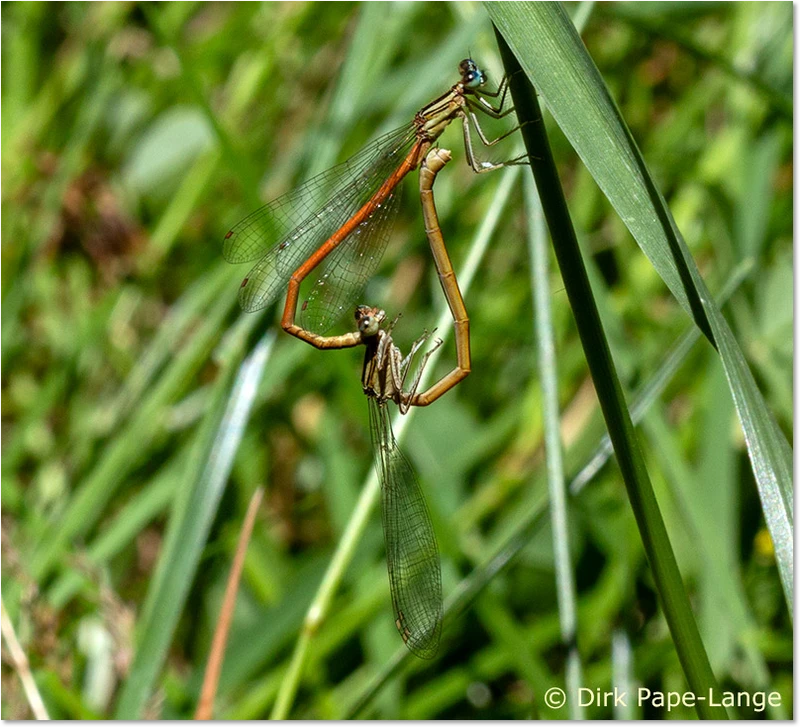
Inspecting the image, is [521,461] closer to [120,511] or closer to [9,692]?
[120,511]

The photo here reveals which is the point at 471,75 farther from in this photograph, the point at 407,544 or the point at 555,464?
the point at 407,544

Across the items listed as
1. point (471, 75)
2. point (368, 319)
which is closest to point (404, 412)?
point (368, 319)

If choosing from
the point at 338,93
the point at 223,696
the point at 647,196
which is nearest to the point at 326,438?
the point at 223,696

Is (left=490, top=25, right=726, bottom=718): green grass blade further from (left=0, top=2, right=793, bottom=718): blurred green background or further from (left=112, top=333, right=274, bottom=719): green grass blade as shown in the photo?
(left=112, top=333, right=274, bottom=719): green grass blade

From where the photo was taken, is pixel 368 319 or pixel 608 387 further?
pixel 368 319

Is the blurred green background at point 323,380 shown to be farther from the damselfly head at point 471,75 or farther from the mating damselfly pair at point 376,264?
the damselfly head at point 471,75

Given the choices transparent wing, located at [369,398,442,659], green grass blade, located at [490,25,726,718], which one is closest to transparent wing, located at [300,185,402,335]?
transparent wing, located at [369,398,442,659]
